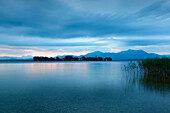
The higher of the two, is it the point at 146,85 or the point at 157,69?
the point at 157,69

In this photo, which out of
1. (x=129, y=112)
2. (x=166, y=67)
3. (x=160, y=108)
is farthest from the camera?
→ (x=166, y=67)

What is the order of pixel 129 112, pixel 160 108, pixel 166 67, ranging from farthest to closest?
pixel 166 67, pixel 160 108, pixel 129 112

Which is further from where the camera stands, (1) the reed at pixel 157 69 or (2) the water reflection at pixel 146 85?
(1) the reed at pixel 157 69

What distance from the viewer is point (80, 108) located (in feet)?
35.7

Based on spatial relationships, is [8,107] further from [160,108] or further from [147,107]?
[160,108]

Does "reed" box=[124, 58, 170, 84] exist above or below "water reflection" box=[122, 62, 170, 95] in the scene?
above

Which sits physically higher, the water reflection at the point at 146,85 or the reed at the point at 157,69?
the reed at the point at 157,69

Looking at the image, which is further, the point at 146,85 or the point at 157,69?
the point at 157,69

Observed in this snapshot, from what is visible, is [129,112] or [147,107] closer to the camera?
[129,112]

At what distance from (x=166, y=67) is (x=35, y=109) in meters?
23.2

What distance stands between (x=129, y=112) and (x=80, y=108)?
373 cm

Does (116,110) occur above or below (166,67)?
below

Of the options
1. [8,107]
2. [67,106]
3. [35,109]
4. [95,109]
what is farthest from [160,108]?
[8,107]

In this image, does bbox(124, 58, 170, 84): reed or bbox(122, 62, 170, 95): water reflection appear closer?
bbox(122, 62, 170, 95): water reflection
